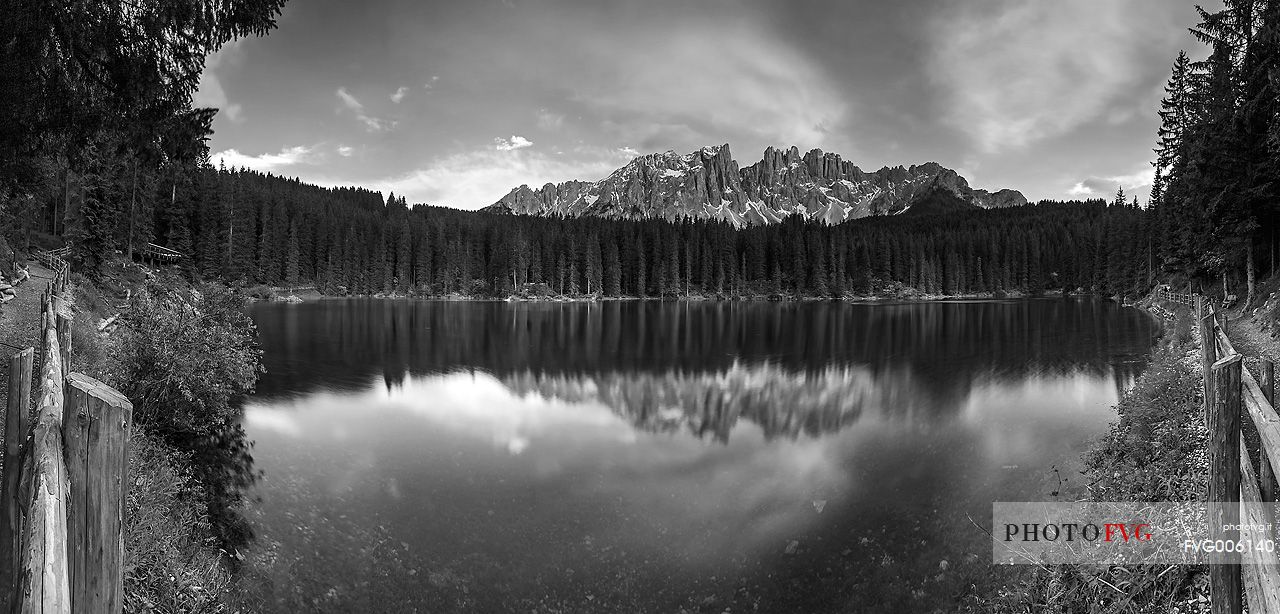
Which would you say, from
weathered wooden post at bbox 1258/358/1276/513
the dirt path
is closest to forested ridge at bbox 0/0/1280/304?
the dirt path

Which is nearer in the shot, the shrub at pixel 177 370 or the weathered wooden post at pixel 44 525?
the weathered wooden post at pixel 44 525

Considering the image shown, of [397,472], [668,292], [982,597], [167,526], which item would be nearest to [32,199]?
[397,472]

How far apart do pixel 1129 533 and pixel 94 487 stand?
11.2 m

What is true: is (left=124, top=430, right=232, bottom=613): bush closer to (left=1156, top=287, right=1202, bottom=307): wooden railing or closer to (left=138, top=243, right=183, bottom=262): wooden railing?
(left=1156, top=287, right=1202, bottom=307): wooden railing

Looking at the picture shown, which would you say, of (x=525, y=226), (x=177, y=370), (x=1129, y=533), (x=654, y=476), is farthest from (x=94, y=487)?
(x=525, y=226)

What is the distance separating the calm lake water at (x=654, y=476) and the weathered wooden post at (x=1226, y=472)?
4.16 meters

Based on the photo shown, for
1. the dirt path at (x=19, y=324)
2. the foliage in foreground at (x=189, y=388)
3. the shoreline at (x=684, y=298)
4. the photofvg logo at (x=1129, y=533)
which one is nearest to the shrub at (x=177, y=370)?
the foliage in foreground at (x=189, y=388)

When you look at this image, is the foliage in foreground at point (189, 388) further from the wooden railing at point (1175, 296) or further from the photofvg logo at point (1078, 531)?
the wooden railing at point (1175, 296)

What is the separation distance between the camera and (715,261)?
152 metres

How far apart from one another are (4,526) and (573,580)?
775cm

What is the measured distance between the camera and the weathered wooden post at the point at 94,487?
8.50 feet

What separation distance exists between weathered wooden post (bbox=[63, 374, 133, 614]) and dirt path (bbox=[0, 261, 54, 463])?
37.2 feet

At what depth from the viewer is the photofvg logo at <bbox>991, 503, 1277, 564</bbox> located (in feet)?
15.7

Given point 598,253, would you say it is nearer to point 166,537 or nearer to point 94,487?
point 166,537
